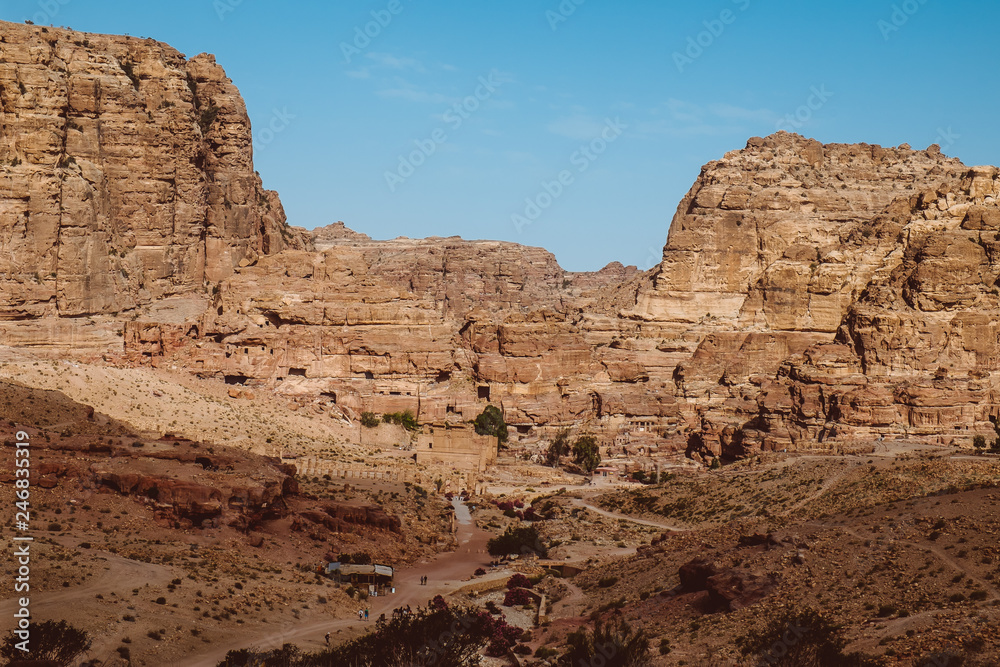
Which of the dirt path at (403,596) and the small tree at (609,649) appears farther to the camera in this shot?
the dirt path at (403,596)

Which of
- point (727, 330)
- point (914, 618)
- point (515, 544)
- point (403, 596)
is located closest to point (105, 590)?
point (403, 596)

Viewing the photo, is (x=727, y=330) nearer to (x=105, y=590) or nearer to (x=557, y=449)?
(x=557, y=449)

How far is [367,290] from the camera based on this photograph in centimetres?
8731

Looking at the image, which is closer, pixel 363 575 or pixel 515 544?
Result: pixel 363 575

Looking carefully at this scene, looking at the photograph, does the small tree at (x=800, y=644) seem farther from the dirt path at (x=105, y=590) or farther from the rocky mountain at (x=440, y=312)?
→ the rocky mountain at (x=440, y=312)

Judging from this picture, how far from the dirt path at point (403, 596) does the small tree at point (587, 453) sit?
78.6ft

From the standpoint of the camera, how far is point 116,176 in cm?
8594

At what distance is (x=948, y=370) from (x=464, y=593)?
60001 millimetres

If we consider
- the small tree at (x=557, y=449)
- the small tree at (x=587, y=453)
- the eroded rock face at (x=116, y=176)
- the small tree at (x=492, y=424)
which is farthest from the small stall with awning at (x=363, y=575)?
the eroded rock face at (x=116, y=176)

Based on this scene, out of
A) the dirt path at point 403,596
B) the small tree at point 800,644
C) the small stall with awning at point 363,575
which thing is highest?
the small tree at point 800,644

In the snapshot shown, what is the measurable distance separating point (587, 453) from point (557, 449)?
2.51 m

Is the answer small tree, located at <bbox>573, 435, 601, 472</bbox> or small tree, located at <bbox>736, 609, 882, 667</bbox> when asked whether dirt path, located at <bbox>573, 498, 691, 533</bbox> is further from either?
small tree, located at <bbox>736, 609, 882, 667</bbox>

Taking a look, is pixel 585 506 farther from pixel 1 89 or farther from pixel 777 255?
pixel 777 255

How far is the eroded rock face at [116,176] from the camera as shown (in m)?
76.4
